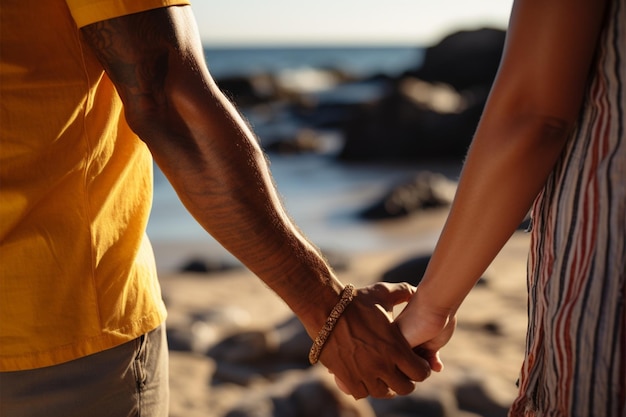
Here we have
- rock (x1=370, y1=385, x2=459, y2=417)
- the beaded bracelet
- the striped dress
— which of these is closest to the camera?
the striped dress

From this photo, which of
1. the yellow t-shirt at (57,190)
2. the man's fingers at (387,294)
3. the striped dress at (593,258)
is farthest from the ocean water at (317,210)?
the striped dress at (593,258)

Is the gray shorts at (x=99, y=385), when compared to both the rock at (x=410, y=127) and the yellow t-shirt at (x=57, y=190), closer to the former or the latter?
the yellow t-shirt at (x=57, y=190)

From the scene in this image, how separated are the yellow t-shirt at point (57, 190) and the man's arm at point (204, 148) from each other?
57 mm

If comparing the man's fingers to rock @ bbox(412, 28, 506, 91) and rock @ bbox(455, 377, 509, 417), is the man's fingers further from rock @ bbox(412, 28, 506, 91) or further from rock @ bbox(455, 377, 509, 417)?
rock @ bbox(412, 28, 506, 91)

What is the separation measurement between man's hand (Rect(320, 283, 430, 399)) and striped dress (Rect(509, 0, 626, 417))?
75 cm

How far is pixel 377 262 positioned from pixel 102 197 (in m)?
5.69

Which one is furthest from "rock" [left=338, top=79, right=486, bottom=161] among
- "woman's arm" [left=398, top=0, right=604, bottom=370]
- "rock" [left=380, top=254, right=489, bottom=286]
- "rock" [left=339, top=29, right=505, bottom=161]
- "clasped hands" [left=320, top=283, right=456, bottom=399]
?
"woman's arm" [left=398, top=0, right=604, bottom=370]

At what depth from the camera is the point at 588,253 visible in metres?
1.40

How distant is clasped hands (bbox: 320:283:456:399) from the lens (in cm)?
218

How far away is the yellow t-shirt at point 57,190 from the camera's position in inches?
59.6

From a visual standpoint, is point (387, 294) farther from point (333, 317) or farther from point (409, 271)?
point (409, 271)

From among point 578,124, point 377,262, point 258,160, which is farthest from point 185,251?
point 578,124

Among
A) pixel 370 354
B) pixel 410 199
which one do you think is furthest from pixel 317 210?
pixel 370 354

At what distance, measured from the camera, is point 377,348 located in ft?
7.25
